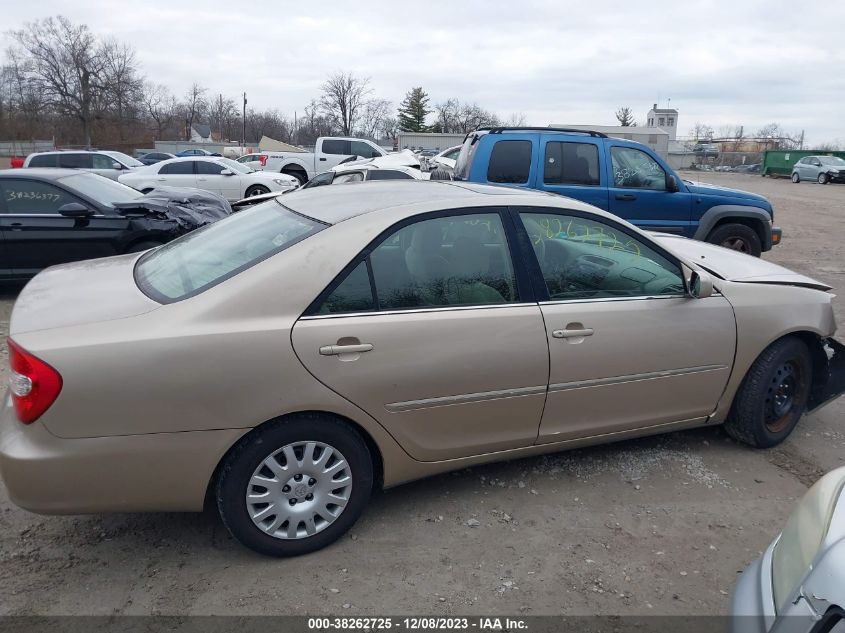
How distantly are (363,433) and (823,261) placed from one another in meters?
10.5

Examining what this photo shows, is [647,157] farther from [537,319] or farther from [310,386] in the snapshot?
[310,386]

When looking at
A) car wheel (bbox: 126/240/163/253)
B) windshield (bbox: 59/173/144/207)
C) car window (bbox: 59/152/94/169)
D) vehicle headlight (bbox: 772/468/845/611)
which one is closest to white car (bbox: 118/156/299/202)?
car window (bbox: 59/152/94/169)

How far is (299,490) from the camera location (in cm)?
284

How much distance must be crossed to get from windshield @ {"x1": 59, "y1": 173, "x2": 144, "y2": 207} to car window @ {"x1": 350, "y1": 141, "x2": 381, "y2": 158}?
46.8 ft

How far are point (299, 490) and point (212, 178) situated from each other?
1589cm

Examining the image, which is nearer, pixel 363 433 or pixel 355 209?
pixel 363 433

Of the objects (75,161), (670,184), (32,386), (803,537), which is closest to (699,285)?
(803,537)

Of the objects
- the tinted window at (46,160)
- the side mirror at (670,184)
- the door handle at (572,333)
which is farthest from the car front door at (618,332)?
the tinted window at (46,160)

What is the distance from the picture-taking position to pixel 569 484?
3574 mm

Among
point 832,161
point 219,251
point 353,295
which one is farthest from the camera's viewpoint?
point 832,161

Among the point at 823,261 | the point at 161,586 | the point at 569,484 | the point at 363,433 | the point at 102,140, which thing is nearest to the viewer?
the point at 161,586

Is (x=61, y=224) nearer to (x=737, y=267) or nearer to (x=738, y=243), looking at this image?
(x=737, y=267)

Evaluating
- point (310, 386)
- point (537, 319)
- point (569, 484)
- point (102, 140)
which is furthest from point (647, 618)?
point (102, 140)

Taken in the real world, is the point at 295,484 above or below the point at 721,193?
below
